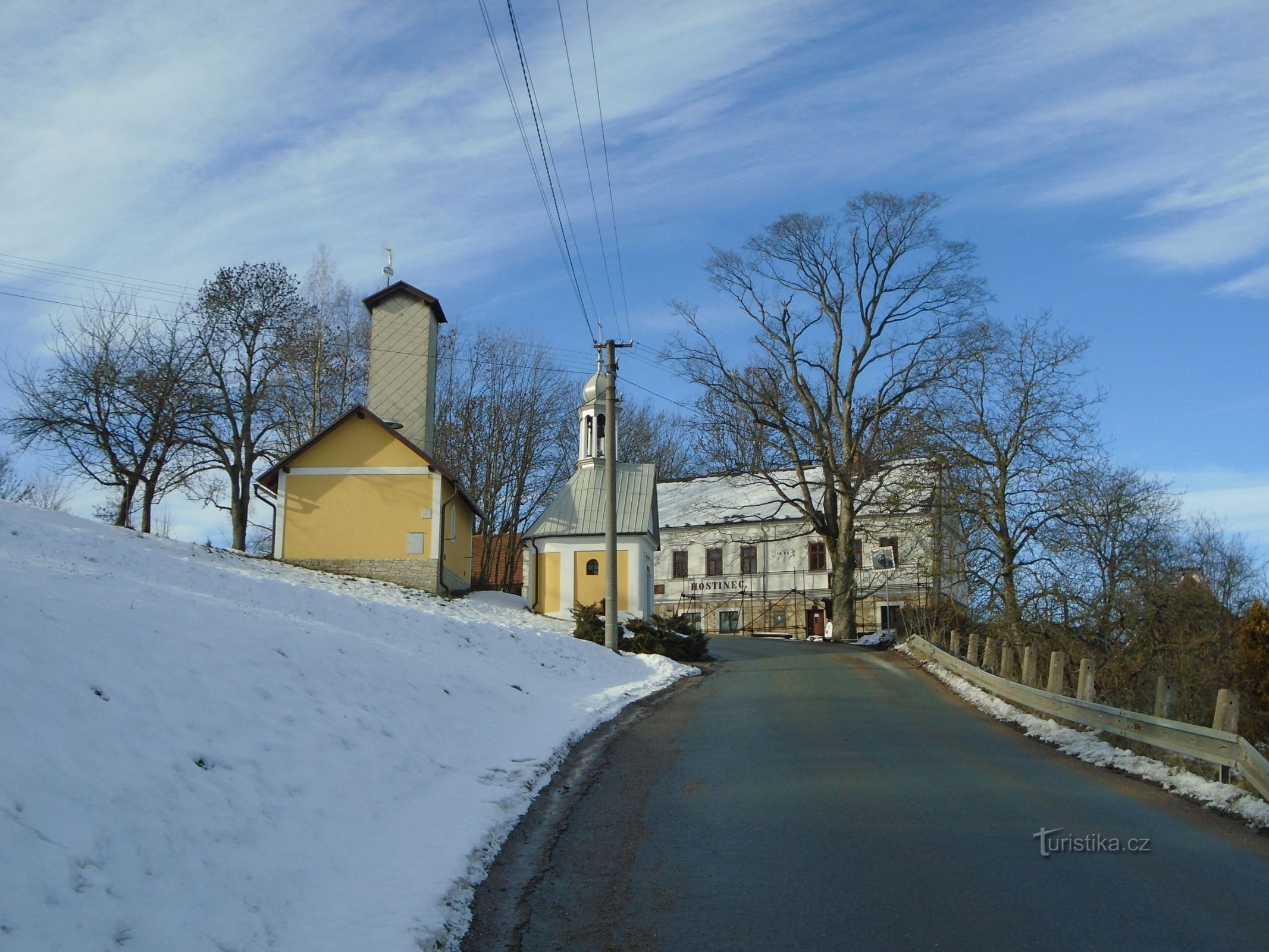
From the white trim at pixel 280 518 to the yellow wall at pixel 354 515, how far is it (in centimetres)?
7

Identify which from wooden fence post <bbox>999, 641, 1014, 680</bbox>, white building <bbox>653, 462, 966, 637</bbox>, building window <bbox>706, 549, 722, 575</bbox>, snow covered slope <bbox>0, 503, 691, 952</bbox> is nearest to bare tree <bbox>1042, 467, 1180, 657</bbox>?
wooden fence post <bbox>999, 641, 1014, 680</bbox>

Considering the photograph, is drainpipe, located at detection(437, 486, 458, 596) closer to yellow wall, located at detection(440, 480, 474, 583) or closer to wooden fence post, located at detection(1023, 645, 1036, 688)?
yellow wall, located at detection(440, 480, 474, 583)

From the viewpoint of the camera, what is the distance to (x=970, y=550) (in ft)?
80.8

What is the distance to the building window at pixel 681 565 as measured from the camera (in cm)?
5547

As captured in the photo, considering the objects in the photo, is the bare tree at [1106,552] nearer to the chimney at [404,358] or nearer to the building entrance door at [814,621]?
the chimney at [404,358]

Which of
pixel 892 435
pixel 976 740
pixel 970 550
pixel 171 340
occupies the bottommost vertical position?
pixel 976 740

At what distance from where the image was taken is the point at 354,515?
96.4ft

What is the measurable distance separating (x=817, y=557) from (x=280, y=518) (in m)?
30.6

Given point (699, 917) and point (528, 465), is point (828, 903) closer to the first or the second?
point (699, 917)


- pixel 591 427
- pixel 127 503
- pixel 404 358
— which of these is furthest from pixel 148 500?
pixel 591 427

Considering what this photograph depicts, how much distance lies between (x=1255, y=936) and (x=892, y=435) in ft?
89.8

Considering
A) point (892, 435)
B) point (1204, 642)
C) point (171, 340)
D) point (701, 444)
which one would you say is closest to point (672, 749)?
point (1204, 642)

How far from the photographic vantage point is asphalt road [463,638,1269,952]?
220 inches

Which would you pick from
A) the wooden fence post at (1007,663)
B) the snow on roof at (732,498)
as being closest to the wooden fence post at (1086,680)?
the wooden fence post at (1007,663)
